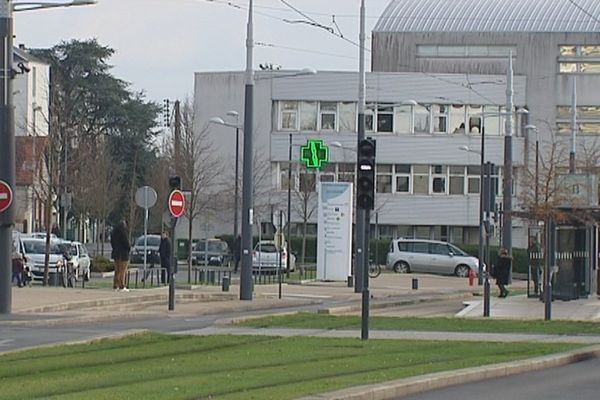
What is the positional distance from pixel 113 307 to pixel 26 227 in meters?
49.4

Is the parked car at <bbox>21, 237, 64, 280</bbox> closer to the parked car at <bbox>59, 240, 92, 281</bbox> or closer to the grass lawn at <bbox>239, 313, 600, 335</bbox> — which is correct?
the parked car at <bbox>59, 240, 92, 281</bbox>

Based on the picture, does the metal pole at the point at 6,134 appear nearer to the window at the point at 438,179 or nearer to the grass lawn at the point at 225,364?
the grass lawn at the point at 225,364

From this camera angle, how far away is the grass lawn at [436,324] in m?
28.5

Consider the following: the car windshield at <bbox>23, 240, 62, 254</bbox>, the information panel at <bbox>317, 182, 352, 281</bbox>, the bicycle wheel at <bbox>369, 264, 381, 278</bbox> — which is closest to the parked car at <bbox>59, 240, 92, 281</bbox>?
the car windshield at <bbox>23, 240, 62, 254</bbox>

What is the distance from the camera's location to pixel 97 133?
82.8m

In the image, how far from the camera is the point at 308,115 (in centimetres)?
7975

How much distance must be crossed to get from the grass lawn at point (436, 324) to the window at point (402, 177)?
160ft

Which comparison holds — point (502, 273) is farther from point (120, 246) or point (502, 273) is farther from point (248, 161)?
Result: point (120, 246)

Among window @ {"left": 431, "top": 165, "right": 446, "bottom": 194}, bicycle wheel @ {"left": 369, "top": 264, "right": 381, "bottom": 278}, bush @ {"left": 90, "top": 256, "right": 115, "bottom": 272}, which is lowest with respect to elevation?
bicycle wheel @ {"left": 369, "top": 264, "right": 381, "bottom": 278}

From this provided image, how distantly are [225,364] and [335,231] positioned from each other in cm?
3464

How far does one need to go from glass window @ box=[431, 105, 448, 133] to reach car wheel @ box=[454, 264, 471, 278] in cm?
1555

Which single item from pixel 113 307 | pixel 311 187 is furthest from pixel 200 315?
pixel 311 187

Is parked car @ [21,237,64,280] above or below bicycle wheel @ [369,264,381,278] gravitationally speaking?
above

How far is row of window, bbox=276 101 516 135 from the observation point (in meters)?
79.8
